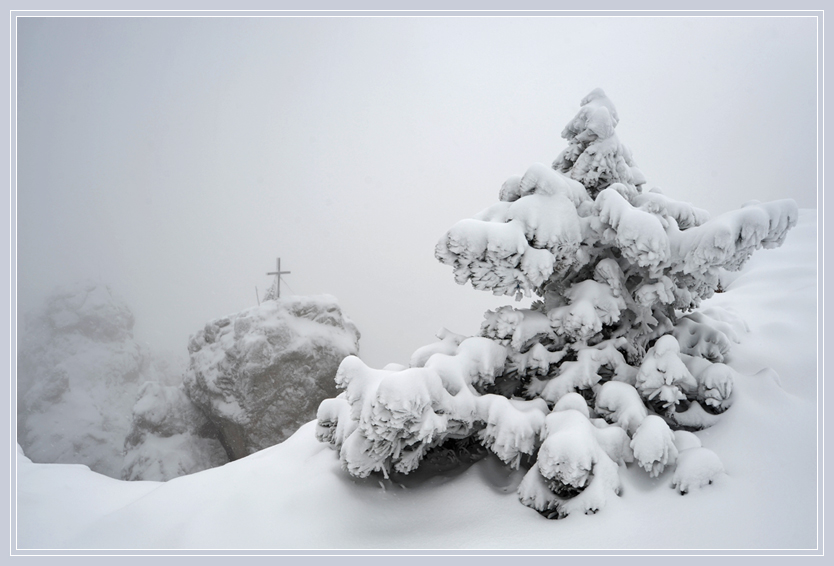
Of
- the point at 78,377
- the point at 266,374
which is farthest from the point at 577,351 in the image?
the point at 78,377

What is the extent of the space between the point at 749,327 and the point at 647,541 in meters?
3.64

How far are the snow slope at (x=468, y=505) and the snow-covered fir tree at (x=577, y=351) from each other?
0.18m

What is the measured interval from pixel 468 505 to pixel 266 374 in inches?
311

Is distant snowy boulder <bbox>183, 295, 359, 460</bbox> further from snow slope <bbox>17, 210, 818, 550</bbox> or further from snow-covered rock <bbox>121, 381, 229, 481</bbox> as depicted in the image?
snow slope <bbox>17, 210, 818, 550</bbox>

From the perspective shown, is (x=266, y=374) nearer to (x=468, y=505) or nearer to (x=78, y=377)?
(x=468, y=505)

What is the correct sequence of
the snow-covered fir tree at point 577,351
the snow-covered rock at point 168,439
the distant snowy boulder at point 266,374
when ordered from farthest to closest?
the snow-covered rock at point 168,439
the distant snowy boulder at point 266,374
the snow-covered fir tree at point 577,351

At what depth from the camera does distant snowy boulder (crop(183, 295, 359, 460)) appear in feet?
33.9

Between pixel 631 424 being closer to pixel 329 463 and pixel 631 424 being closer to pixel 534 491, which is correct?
pixel 534 491

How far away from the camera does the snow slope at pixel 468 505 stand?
2805 millimetres

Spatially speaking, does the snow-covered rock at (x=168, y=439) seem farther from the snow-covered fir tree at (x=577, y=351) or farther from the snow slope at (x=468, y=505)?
the snow-covered fir tree at (x=577, y=351)

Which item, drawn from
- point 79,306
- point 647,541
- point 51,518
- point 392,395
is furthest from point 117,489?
point 79,306

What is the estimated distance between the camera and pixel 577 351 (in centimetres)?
422

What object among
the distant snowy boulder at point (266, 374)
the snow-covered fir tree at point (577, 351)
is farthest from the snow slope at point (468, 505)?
the distant snowy boulder at point (266, 374)

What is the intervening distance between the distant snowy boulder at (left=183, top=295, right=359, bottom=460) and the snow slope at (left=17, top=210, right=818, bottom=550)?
570 cm
